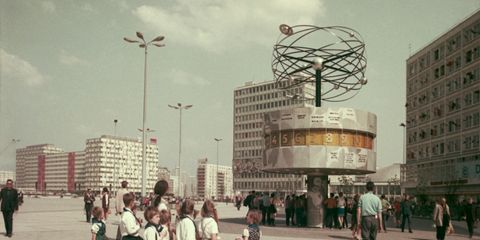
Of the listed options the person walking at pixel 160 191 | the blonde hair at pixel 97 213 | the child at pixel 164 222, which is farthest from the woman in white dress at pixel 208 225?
the blonde hair at pixel 97 213

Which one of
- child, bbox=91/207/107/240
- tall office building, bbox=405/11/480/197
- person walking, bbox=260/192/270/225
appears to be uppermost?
tall office building, bbox=405/11/480/197

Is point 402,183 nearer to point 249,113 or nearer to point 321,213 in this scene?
point 321,213

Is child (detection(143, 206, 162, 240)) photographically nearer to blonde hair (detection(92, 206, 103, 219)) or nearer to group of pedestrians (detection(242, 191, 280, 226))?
blonde hair (detection(92, 206, 103, 219))

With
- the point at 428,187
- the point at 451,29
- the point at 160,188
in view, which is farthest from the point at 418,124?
the point at 160,188

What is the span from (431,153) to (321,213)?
180 feet

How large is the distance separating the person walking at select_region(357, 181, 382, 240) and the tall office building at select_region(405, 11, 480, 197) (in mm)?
50478

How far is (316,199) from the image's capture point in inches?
1102

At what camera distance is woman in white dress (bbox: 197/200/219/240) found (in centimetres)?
866

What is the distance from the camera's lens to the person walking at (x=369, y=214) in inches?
554

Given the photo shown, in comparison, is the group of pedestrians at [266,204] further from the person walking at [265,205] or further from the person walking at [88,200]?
the person walking at [88,200]

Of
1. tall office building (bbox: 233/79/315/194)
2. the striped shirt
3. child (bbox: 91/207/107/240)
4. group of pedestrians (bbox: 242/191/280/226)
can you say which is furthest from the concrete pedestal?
tall office building (bbox: 233/79/315/194)

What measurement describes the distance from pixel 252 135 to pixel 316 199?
150 meters

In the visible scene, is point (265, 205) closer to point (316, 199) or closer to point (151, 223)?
point (316, 199)

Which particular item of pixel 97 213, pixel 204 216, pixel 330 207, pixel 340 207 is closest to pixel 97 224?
pixel 97 213
